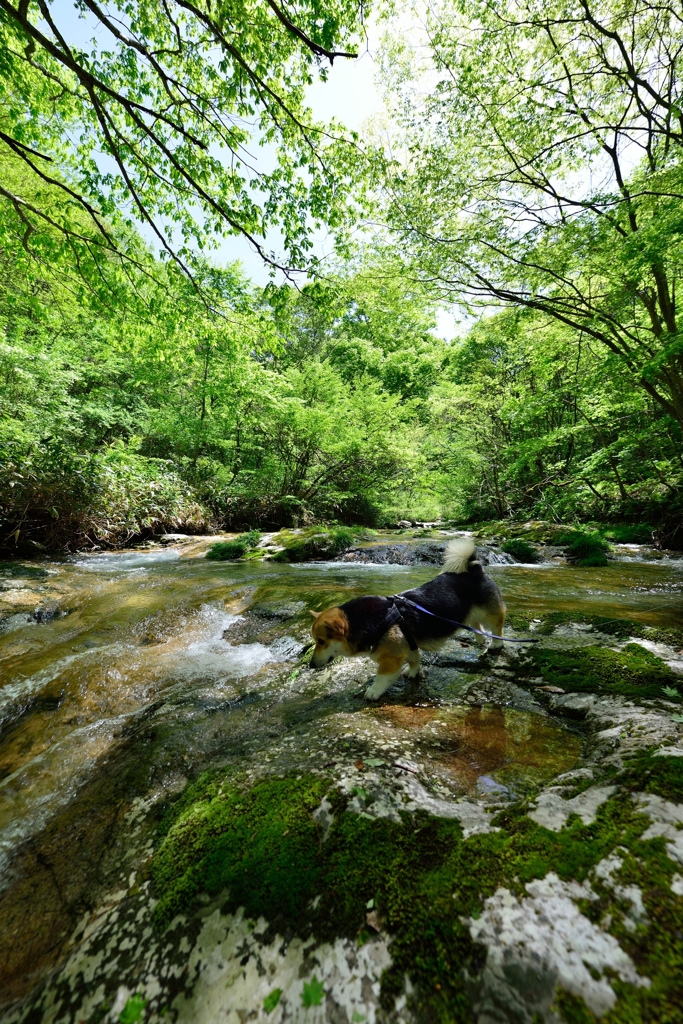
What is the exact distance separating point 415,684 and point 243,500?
560 inches

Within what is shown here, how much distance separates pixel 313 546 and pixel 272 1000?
10.0 metres

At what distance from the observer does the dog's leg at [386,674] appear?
9.66ft

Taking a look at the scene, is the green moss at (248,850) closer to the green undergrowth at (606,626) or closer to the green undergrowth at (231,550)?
the green undergrowth at (606,626)

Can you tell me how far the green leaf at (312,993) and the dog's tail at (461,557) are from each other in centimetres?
307

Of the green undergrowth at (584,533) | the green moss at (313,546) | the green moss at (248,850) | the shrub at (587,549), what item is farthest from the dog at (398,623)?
the green undergrowth at (584,533)

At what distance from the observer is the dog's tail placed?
12.3 feet

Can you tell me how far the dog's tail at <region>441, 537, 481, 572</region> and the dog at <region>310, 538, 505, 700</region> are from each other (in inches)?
6.1

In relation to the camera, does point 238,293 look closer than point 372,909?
No

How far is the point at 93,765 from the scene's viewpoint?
101 inches

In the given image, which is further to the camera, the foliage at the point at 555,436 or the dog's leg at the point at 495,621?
the foliage at the point at 555,436

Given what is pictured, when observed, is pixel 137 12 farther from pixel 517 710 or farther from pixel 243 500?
pixel 243 500

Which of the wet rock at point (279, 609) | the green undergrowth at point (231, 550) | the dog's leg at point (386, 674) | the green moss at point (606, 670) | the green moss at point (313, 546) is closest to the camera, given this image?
the green moss at point (606, 670)

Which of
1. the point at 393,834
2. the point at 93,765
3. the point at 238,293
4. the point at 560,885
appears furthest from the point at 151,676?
the point at 238,293

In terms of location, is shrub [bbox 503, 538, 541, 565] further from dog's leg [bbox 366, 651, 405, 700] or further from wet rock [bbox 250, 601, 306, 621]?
dog's leg [bbox 366, 651, 405, 700]
